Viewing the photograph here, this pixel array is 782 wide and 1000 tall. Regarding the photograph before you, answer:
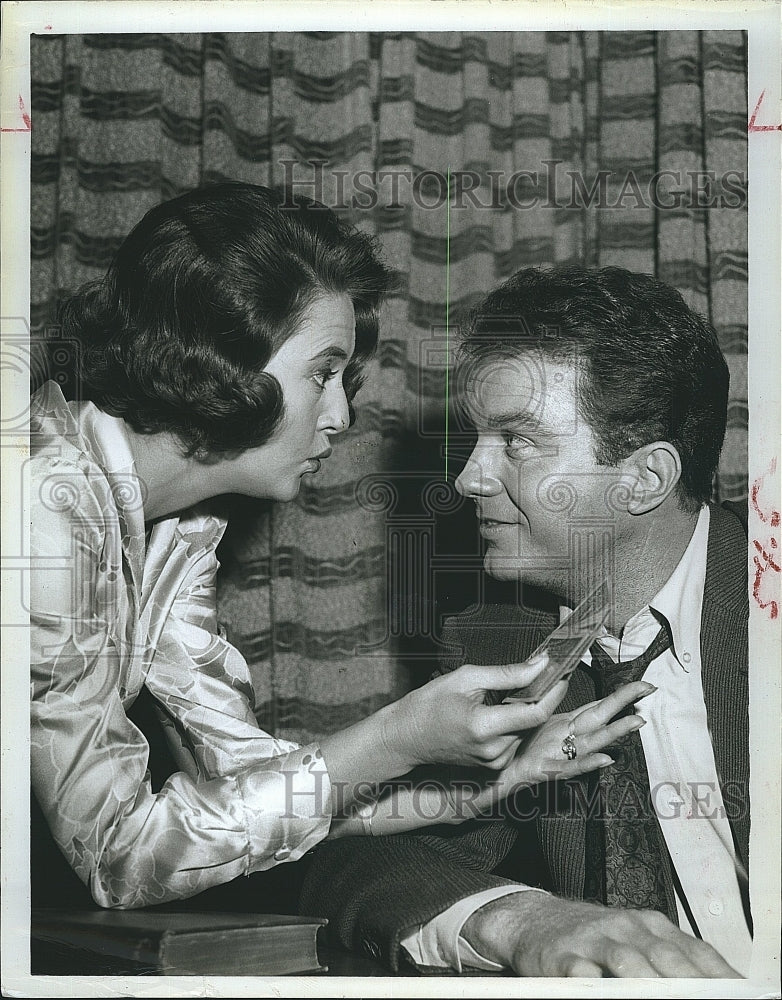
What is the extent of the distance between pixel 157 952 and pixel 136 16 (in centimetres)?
150

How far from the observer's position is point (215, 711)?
165 centimetres

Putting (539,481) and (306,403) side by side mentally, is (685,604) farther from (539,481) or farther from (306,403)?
(306,403)

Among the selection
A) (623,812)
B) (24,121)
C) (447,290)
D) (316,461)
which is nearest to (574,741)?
(623,812)

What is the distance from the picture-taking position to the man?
1586 mm

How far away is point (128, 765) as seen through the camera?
61.8 inches

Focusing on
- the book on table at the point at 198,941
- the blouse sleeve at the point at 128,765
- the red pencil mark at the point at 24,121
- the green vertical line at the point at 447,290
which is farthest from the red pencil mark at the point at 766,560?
the red pencil mark at the point at 24,121

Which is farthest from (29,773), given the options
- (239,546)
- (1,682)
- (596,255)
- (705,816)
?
(596,255)

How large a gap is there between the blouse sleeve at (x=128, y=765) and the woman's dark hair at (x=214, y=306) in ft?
0.63

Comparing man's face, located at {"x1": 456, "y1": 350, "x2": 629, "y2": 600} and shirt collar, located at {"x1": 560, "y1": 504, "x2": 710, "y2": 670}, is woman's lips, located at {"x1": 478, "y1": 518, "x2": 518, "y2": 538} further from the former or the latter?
shirt collar, located at {"x1": 560, "y1": 504, "x2": 710, "y2": 670}

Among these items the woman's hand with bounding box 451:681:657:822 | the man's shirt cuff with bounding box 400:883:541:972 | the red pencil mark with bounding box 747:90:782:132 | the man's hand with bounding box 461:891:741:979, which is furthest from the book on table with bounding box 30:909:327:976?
the red pencil mark with bounding box 747:90:782:132

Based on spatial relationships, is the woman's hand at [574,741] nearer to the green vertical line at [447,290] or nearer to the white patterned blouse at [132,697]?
the white patterned blouse at [132,697]

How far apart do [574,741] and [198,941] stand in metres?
0.66

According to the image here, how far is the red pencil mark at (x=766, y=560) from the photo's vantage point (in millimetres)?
1642

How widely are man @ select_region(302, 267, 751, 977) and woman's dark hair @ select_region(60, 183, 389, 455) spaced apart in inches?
10.3
